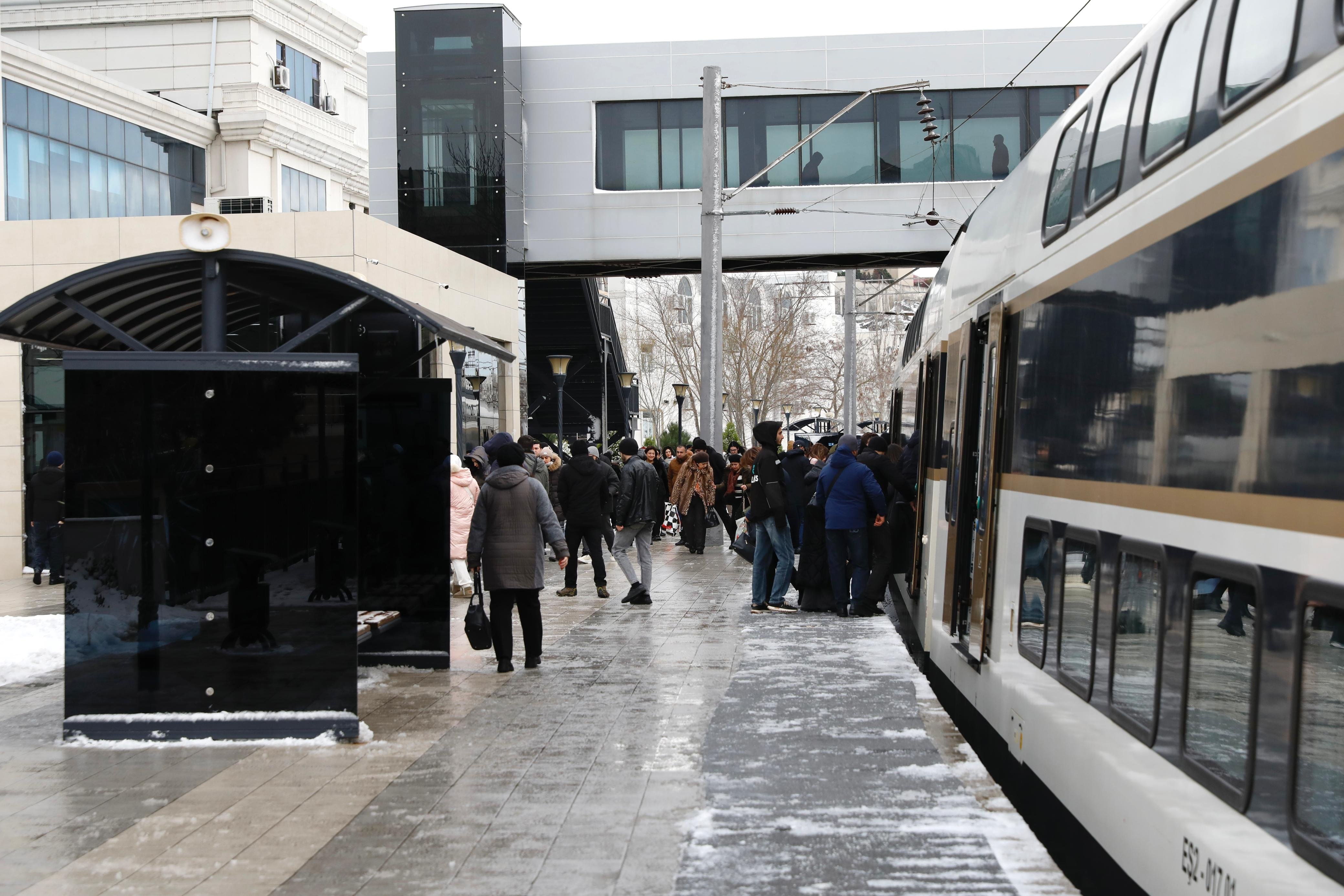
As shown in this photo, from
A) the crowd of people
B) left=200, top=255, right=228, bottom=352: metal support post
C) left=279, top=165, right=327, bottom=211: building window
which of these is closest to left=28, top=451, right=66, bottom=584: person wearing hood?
the crowd of people

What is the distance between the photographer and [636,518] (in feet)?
51.1

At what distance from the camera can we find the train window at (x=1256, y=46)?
3.66 metres

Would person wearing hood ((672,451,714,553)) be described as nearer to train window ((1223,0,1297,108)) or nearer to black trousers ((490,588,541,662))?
black trousers ((490,588,541,662))

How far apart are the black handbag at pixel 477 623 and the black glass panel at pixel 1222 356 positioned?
5270mm

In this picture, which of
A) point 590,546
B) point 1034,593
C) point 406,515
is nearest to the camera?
point 1034,593

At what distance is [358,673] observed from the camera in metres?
10.3

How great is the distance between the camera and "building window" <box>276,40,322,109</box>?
53.6m

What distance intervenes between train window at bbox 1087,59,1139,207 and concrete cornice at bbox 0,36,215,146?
30.8 m

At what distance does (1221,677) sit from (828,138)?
26584 mm

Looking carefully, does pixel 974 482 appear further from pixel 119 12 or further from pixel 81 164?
pixel 119 12

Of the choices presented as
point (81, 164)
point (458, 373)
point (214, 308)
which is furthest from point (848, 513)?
point (81, 164)

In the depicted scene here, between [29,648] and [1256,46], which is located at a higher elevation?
[1256,46]

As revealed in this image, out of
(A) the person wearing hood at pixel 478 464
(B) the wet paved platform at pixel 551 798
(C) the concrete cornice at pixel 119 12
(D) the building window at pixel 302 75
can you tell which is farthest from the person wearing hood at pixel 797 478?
(D) the building window at pixel 302 75

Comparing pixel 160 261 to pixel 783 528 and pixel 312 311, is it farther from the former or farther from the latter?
pixel 783 528
